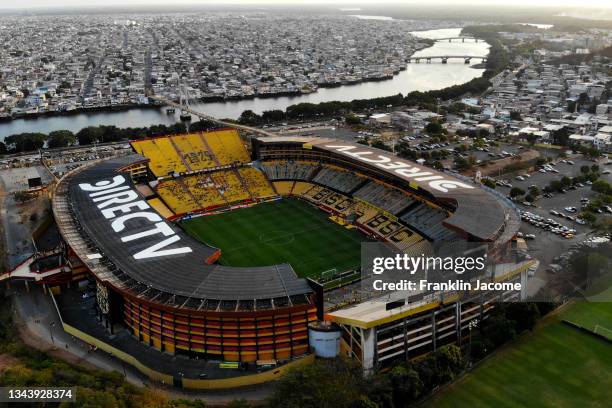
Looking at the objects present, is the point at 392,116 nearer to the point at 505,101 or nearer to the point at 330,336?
the point at 505,101

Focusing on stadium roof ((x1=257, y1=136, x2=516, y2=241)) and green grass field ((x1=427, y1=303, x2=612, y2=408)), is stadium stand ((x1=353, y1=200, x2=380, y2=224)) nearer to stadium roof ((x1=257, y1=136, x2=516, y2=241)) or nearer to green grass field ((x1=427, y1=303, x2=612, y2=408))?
stadium roof ((x1=257, y1=136, x2=516, y2=241))

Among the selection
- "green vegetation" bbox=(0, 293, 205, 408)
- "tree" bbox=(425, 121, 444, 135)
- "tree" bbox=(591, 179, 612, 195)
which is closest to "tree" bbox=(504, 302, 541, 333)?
"green vegetation" bbox=(0, 293, 205, 408)

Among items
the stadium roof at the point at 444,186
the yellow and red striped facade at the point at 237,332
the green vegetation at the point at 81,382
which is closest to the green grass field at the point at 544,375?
the stadium roof at the point at 444,186

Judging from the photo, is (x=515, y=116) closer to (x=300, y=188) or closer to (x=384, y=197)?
(x=300, y=188)

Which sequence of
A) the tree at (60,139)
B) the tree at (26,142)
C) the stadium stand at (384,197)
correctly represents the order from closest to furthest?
the stadium stand at (384,197), the tree at (26,142), the tree at (60,139)

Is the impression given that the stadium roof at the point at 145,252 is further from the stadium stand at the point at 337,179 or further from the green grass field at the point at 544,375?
the stadium stand at the point at 337,179

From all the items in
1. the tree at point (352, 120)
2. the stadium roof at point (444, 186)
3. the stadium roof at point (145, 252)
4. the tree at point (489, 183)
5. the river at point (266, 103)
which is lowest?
the river at point (266, 103)
